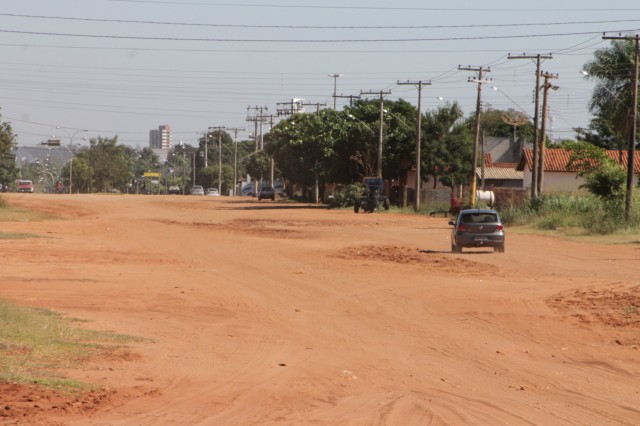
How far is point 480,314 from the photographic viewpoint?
20.5m

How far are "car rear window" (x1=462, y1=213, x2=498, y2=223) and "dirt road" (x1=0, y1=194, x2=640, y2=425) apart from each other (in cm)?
129

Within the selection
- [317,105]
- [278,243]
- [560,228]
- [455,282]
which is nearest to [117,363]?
[455,282]

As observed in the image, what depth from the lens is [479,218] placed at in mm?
36219

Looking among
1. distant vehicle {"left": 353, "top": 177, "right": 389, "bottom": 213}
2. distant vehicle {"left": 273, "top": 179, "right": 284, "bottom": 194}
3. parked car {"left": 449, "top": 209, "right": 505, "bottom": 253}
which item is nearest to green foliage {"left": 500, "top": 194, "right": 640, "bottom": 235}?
parked car {"left": 449, "top": 209, "right": 505, "bottom": 253}

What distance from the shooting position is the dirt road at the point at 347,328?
11227 millimetres

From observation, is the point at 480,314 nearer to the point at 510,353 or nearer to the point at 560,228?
the point at 510,353

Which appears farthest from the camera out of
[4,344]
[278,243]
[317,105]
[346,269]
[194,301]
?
[317,105]

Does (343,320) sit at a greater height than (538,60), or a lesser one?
lesser

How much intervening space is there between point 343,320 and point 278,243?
22.4 meters

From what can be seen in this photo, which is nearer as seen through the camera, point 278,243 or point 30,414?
point 30,414

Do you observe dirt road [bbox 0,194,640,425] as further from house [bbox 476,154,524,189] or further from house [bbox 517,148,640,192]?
house [bbox 476,154,524,189]

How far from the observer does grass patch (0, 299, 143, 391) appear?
38.1ft

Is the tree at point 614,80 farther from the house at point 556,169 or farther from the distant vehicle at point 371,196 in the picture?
the distant vehicle at point 371,196

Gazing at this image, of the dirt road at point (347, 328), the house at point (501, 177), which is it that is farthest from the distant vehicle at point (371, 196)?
the dirt road at point (347, 328)
